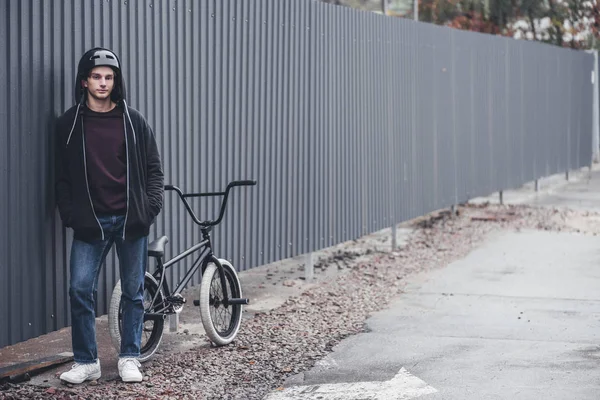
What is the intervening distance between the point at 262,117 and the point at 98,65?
3437 millimetres

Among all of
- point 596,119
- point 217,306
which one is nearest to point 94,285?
point 217,306

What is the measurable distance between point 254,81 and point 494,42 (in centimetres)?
816

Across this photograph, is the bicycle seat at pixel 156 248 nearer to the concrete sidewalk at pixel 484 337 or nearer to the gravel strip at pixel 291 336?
the gravel strip at pixel 291 336

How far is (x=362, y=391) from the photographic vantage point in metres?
6.95

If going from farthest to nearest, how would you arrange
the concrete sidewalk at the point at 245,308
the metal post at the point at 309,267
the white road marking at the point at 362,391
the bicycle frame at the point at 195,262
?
the metal post at the point at 309,267 < the bicycle frame at the point at 195,262 < the concrete sidewalk at the point at 245,308 < the white road marking at the point at 362,391

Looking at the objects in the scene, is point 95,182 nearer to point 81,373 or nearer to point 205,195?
point 81,373

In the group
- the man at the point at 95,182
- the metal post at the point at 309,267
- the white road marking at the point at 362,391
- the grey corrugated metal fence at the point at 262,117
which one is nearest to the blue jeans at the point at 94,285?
the man at the point at 95,182

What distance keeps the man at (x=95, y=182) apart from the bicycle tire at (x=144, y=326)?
1.23 feet

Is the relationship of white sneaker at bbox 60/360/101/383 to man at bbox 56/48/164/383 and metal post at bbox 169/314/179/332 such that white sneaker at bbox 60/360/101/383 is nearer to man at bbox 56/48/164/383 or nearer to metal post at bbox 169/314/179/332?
man at bbox 56/48/164/383

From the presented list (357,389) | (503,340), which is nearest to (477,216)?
(503,340)

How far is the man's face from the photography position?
686 cm

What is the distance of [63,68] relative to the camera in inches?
286

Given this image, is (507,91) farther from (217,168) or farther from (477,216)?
(217,168)

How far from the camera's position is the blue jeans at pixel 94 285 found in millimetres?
6863
